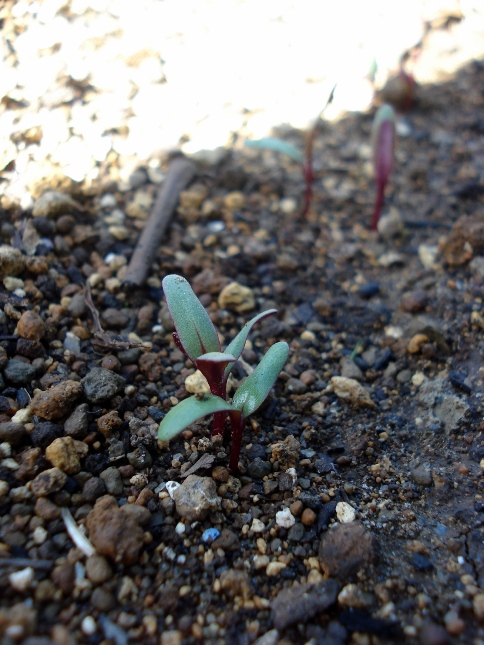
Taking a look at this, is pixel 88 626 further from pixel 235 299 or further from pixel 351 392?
pixel 235 299

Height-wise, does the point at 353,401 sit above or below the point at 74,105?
below

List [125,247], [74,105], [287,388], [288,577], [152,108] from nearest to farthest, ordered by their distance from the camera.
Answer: [288,577] → [287,388] → [125,247] → [74,105] → [152,108]

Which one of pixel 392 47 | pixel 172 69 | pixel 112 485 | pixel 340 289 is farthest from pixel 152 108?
pixel 112 485

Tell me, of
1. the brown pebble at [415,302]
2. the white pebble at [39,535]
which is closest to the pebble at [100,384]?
the white pebble at [39,535]

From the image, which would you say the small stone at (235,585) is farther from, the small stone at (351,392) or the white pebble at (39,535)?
the small stone at (351,392)

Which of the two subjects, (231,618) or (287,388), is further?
(287,388)

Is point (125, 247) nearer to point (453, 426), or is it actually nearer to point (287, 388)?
point (287, 388)

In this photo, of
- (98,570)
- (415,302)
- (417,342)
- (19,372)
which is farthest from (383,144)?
(98,570)
